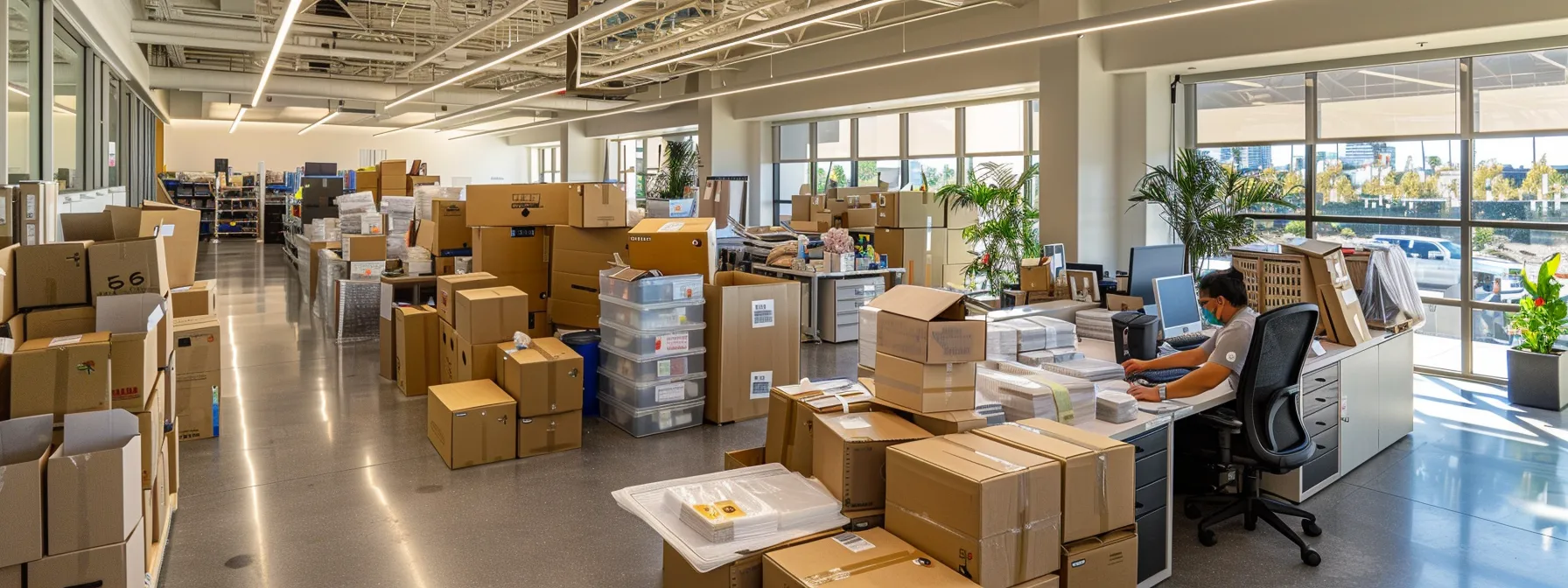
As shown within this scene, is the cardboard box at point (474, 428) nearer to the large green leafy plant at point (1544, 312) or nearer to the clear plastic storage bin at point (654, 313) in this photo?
the clear plastic storage bin at point (654, 313)

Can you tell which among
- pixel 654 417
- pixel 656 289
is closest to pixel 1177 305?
pixel 656 289

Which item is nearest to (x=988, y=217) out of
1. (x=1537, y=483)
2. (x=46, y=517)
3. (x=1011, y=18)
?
(x=1011, y=18)

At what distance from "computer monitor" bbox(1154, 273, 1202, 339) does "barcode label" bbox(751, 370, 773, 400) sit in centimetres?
216

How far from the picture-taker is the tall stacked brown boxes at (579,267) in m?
6.05

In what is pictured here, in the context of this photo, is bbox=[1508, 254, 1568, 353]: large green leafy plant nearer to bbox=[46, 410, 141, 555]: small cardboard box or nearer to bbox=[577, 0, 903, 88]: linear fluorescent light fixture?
bbox=[577, 0, 903, 88]: linear fluorescent light fixture

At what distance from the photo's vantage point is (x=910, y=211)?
9.23 m

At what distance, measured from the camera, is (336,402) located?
219 inches

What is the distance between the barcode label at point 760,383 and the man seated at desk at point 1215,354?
84.1 inches

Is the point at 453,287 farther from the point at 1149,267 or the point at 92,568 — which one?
the point at 1149,267

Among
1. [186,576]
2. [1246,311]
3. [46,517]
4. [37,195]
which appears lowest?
[186,576]

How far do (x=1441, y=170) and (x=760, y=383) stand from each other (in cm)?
530

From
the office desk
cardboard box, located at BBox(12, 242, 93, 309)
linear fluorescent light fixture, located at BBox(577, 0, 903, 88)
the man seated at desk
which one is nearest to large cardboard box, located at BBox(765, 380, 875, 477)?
the office desk

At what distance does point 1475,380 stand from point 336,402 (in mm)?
7750

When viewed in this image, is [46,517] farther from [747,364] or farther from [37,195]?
[747,364]
